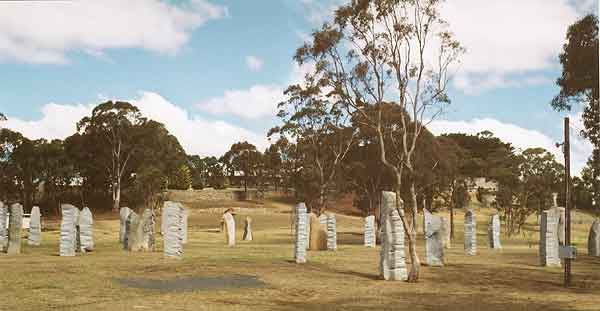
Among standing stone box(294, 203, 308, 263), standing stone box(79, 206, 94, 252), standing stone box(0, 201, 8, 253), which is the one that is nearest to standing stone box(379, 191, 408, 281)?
standing stone box(294, 203, 308, 263)

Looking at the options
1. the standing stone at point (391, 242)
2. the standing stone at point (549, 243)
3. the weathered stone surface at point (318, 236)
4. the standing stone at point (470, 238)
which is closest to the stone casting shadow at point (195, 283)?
the standing stone at point (391, 242)

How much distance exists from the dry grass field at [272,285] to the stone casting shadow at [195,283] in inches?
1.1

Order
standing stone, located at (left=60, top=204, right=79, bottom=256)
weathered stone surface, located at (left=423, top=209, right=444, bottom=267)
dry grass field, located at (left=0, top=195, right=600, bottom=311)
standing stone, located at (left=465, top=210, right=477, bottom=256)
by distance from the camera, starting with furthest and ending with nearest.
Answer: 1. standing stone, located at (left=465, top=210, right=477, bottom=256)
2. standing stone, located at (left=60, top=204, right=79, bottom=256)
3. weathered stone surface, located at (left=423, top=209, right=444, bottom=267)
4. dry grass field, located at (left=0, top=195, right=600, bottom=311)

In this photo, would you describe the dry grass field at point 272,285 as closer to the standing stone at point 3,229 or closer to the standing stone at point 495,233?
the standing stone at point 3,229

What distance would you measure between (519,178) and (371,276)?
48.2 meters

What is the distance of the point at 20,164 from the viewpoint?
74.3 metres

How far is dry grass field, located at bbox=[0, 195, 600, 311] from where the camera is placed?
48.9ft

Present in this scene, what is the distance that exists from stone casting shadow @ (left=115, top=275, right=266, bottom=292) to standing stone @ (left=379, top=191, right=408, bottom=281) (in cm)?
416

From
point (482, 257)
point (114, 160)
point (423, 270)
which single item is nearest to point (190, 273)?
point (423, 270)

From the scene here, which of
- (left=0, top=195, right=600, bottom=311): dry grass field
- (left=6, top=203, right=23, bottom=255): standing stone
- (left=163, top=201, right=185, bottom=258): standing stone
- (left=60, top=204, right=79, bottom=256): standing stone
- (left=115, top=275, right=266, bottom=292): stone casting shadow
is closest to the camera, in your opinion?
(left=0, top=195, right=600, bottom=311): dry grass field

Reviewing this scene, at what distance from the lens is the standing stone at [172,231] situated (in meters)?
24.5

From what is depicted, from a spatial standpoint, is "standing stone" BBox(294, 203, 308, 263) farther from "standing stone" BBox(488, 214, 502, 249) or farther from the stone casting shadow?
"standing stone" BBox(488, 214, 502, 249)

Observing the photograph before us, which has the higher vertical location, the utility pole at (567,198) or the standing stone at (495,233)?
the utility pole at (567,198)

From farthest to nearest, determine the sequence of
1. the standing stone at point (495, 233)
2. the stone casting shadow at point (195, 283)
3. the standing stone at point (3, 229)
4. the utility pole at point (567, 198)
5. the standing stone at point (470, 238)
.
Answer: the standing stone at point (495, 233)
the standing stone at point (470, 238)
the standing stone at point (3, 229)
the utility pole at point (567, 198)
the stone casting shadow at point (195, 283)
